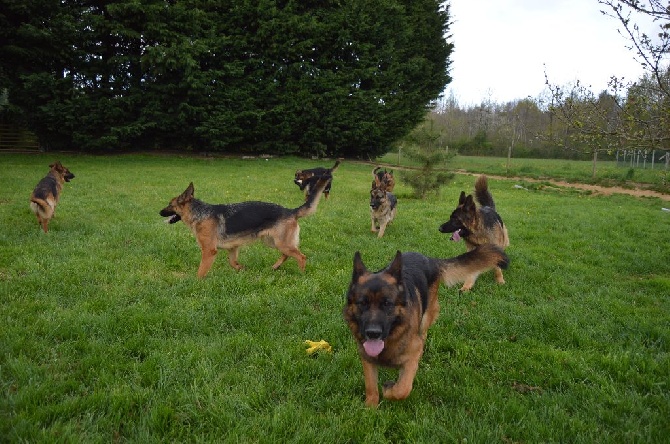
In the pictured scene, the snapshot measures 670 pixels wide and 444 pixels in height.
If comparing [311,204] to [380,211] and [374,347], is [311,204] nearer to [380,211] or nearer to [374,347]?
[380,211]

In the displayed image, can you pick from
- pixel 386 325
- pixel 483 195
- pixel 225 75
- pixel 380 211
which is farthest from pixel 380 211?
pixel 225 75

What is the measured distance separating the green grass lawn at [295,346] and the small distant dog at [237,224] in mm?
392

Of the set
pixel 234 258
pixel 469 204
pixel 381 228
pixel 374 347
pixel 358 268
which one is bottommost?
pixel 234 258

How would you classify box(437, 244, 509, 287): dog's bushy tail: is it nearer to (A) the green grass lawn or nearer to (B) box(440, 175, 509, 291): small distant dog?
(A) the green grass lawn

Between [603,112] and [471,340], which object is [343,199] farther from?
[471,340]

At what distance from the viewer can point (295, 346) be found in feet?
14.0

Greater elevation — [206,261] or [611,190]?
[611,190]

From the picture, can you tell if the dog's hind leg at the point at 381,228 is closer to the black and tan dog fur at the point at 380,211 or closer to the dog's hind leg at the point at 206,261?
the black and tan dog fur at the point at 380,211

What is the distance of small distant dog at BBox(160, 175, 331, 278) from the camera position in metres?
6.90

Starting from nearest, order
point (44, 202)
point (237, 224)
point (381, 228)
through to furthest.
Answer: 1. point (237, 224)
2. point (44, 202)
3. point (381, 228)

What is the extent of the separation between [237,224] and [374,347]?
4395 millimetres

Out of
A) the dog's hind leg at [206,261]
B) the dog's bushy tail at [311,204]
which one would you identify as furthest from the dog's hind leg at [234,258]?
the dog's bushy tail at [311,204]

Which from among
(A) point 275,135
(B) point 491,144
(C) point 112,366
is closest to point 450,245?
(C) point 112,366

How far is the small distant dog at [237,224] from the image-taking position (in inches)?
272
